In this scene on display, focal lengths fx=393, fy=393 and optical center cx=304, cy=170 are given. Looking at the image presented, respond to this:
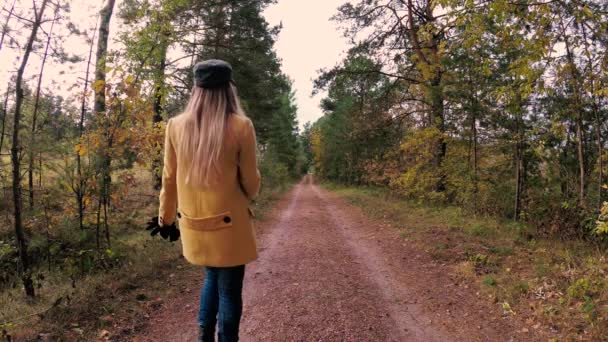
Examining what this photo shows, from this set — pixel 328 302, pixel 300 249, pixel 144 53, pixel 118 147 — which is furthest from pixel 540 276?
pixel 144 53

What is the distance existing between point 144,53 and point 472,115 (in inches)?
325

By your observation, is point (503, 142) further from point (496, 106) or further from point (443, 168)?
point (443, 168)

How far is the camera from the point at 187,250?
258cm

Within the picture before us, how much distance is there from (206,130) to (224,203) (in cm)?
46

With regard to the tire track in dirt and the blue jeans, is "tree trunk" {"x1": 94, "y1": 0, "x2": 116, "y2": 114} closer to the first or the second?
the tire track in dirt

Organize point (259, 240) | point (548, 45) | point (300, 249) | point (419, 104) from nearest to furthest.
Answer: point (548, 45) < point (300, 249) < point (259, 240) < point (419, 104)

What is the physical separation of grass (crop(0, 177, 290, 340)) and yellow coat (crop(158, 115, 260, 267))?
219 centimetres

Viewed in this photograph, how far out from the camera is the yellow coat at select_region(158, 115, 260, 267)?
2.41 m

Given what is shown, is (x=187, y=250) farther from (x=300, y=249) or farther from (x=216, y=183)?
(x=300, y=249)

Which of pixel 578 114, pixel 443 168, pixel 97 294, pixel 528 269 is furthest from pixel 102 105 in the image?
pixel 443 168

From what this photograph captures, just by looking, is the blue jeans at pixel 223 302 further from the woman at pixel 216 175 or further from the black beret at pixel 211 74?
the black beret at pixel 211 74

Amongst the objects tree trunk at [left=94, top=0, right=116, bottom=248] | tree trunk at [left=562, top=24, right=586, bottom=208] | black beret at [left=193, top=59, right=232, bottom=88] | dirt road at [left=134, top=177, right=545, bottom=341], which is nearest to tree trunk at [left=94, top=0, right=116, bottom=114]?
tree trunk at [left=94, top=0, right=116, bottom=248]

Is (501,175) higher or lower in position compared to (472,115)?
lower

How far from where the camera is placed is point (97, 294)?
4.81 m
